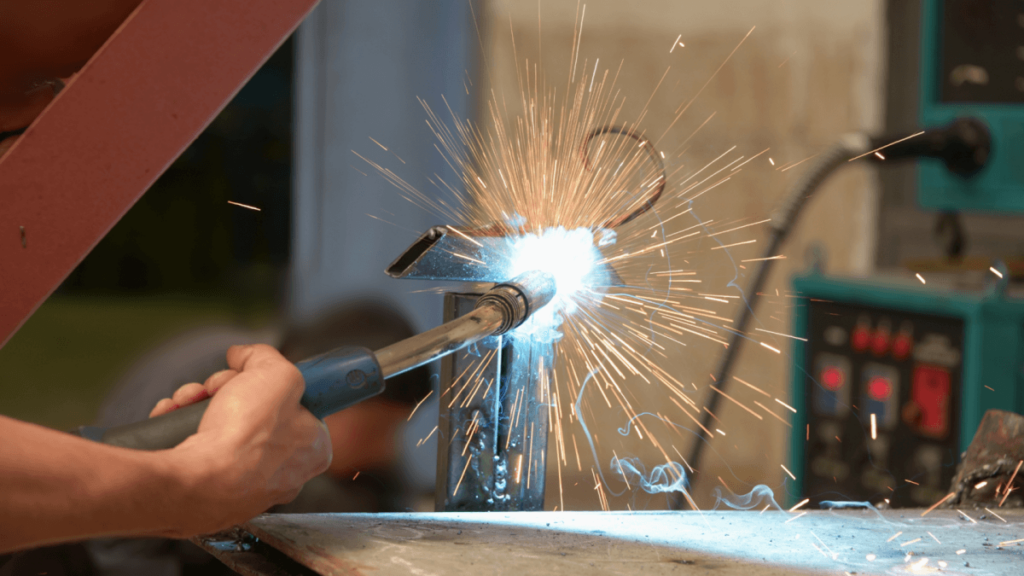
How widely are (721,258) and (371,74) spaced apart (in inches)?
64.4

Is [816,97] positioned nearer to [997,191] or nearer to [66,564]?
[997,191]

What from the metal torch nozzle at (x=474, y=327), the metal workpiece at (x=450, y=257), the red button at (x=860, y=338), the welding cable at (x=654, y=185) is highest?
the welding cable at (x=654, y=185)

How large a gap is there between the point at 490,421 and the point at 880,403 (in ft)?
4.94

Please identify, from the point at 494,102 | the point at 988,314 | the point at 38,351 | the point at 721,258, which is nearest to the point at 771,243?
the point at 988,314

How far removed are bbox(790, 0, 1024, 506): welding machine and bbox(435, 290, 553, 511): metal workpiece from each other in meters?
1.28

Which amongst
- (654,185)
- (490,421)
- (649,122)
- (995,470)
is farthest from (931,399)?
(649,122)

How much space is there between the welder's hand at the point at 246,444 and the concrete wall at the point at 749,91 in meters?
2.62

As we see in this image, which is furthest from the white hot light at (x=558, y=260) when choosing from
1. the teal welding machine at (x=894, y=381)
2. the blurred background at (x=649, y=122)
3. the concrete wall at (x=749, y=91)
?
the concrete wall at (x=749, y=91)

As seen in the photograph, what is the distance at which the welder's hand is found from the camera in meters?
0.62

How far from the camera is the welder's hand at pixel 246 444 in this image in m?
0.62

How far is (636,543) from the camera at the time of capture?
2.60ft

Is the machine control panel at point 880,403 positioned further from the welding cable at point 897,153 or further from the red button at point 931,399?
the welding cable at point 897,153

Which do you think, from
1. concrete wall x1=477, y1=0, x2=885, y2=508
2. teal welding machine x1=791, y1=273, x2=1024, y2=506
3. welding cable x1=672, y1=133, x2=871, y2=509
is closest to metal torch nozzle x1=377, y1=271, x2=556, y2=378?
welding cable x1=672, y1=133, x2=871, y2=509

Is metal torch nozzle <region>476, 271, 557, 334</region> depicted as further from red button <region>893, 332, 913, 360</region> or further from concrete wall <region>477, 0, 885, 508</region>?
concrete wall <region>477, 0, 885, 508</region>
